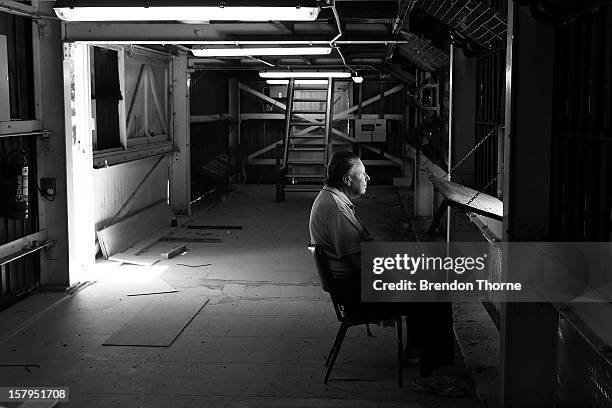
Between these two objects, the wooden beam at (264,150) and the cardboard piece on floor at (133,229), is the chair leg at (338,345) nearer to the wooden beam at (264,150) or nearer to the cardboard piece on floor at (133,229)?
the cardboard piece on floor at (133,229)

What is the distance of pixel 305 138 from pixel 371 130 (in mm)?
1943

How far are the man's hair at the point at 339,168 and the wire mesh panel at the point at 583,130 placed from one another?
1.38 m

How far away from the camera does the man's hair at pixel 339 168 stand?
518 centimetres

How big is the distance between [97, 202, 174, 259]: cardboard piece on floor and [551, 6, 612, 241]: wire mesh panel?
6375 mm

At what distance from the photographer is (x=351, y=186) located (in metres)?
5.22

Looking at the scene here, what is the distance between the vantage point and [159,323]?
6.60 m

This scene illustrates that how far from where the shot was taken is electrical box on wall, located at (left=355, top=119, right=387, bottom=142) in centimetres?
1806

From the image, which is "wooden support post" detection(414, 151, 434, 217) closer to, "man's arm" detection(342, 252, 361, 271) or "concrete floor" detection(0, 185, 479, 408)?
"concrete floor" detection(0, 185, 479, 408)

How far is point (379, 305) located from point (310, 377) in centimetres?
73

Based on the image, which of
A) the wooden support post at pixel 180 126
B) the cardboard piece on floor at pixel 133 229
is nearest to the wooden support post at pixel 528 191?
the cardboard piece on floor at pixel 133 229

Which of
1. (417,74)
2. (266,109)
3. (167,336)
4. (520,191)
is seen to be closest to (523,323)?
(520,191)

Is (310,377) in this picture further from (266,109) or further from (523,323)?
(266,109)

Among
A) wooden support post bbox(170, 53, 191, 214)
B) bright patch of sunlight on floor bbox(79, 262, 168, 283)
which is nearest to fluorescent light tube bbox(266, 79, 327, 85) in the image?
wooden support post bbox(170, 53, 191, 214)

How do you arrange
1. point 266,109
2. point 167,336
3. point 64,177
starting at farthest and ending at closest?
point 266,109
point 64,177
point 167,336
